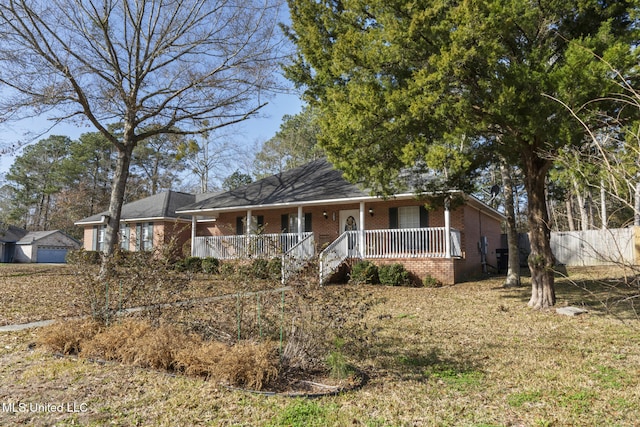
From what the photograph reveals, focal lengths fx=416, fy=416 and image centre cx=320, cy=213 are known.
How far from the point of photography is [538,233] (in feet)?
30.7

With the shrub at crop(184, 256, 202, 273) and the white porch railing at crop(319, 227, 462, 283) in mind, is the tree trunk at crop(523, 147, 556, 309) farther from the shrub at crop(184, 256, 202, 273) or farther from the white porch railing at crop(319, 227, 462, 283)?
the shrub at crop(184, 256, 202, 273)

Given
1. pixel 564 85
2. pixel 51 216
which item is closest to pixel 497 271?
pixel 564 85

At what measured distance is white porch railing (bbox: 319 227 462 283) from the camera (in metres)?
14.1

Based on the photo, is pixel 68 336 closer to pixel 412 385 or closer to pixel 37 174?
pixel 412 385

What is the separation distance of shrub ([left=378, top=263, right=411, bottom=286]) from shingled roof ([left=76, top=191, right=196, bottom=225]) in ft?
45.3

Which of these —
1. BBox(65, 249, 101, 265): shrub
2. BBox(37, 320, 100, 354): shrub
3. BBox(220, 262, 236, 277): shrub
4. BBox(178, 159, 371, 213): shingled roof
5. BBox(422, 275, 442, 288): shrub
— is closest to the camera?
BBox(220, 262, 236, 277): shrub

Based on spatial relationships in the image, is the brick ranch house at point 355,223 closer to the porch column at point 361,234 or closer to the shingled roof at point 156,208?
the porch column at point 361,234

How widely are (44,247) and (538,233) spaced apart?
1625 inches

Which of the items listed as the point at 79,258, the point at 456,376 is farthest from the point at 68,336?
the point at 456,376

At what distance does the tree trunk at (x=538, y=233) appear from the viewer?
917 centimetres

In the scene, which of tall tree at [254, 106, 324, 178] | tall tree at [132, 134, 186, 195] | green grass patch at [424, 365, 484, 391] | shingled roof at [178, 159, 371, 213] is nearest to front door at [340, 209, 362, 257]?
shingled roof at [178, 159, 371, 213]

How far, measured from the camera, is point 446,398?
4.39 meters

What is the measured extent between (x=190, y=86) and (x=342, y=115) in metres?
9.11

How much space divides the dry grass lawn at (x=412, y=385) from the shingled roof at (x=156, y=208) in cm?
1657
